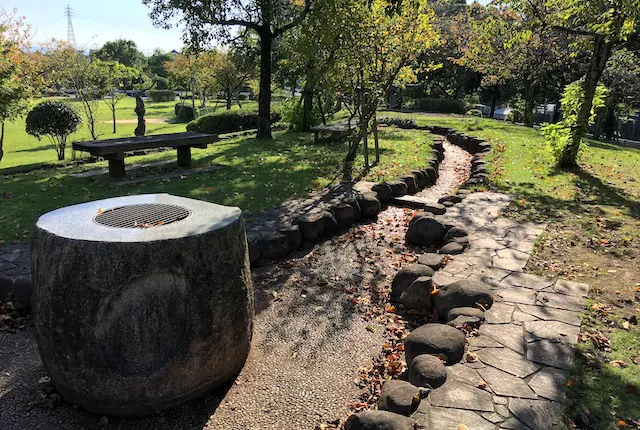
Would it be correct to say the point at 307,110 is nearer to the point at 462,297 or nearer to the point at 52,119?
the point at 52,119

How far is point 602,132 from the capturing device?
23844 millimetres

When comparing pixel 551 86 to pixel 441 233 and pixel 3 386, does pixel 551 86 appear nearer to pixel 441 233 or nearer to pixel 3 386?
pixel 441 233

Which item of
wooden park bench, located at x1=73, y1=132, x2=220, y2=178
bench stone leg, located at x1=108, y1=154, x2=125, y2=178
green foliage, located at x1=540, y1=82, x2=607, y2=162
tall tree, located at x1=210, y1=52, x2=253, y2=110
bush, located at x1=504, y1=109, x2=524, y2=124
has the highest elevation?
tall tree, located at x1=210, y1=52, x2=253, y2=110

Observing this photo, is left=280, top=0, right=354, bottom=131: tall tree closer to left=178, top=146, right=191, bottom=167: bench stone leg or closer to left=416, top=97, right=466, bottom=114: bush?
left=178, top=146, right=191, bottom=167: bench stone leg

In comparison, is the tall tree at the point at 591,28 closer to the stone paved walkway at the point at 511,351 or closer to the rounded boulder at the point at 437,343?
the stone paved walkway at the point at 511,351

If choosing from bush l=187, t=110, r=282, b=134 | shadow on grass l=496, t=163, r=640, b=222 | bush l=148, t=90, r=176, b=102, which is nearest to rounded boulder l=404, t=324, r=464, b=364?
shadow on grass l=496, t=163, r=640, b=222

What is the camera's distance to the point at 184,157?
10.7 meters

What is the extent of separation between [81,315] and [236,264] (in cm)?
111

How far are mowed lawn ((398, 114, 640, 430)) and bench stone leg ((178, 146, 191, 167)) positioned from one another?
670 centimetres

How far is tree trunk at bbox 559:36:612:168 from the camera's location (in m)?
9.08

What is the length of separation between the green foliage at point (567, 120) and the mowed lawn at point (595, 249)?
0.51 m

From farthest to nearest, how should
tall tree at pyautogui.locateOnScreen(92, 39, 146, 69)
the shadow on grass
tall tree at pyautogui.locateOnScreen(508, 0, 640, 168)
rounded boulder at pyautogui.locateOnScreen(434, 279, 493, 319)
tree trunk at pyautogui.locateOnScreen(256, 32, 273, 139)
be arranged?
tall tree at pyautogui.locateOnScreen(92, 39, 146, 69) → tree trunk at pyautogui.locateOnScreen(256, 32, 273, 139) → tall tree at pyautogui.locateOnScreen(508, 0, 640, 168) → the shadow on grass → rounded boulder at pyautogui.locateOnScreen(434, 279, 493, 319)

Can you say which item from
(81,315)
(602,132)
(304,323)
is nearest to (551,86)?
(602,132)

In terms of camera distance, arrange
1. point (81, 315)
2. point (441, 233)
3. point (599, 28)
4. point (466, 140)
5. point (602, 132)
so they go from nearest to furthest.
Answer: point (81, 315)
point (441, 233)
point (599, 28)
point (466, 140)
point (602, 132)
